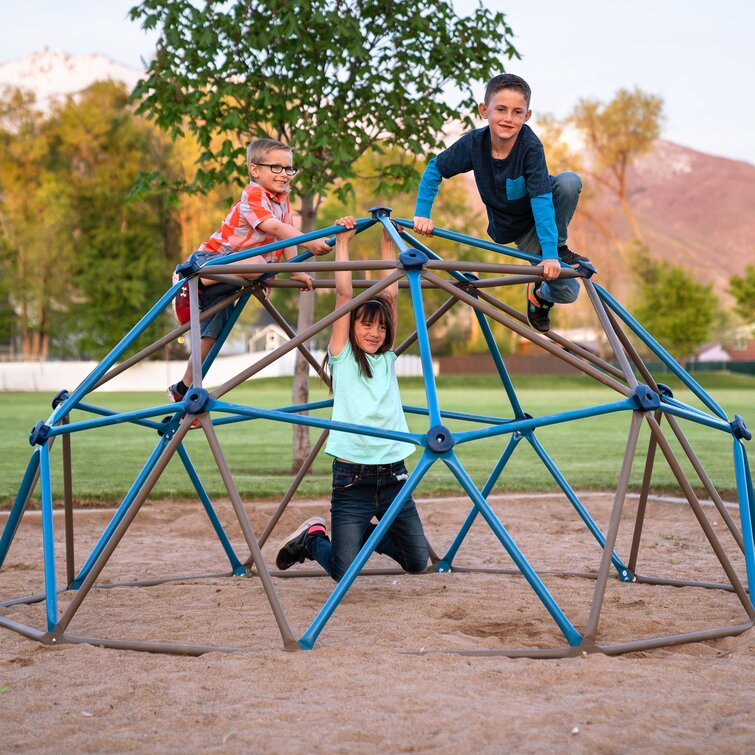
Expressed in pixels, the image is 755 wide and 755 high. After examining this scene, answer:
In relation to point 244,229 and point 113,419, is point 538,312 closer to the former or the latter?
point 244,229

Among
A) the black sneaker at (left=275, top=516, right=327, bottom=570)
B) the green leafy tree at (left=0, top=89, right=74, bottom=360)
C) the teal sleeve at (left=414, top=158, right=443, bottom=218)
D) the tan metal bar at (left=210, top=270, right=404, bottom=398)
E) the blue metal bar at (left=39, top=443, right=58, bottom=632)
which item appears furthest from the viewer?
the green leafy tree at (left=0, top=89, right=74, bottom=360)

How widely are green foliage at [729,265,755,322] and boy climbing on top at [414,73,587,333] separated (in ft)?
158

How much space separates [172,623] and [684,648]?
7.62ft

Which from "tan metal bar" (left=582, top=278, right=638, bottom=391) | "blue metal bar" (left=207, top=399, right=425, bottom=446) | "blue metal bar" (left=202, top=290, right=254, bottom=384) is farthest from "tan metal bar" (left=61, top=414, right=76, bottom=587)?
"tan metal bar" (left=582, top=278, right=638, bottom=391)

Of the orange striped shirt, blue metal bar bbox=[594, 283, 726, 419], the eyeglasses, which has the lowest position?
blue metal bar bbox=[594, 283, 726, 419]

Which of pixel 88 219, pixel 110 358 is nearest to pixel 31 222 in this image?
pixel 88 219

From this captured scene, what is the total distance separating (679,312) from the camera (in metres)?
45.2

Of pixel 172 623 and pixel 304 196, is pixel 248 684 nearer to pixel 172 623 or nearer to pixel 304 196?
Answer: pixel 172 623

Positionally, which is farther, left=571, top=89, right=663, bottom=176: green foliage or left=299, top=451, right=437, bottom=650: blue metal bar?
left=571, top=89, right=663, bottom=176: green foliage

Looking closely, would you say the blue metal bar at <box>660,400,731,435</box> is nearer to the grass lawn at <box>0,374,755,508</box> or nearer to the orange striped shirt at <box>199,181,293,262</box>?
the orange striped shirt at <box>199,181,293,262</box>

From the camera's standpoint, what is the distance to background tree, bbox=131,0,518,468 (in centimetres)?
932

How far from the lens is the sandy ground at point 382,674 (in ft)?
9.27

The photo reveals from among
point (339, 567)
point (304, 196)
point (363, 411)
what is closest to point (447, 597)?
A: point (339, 567)

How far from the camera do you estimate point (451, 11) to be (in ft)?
32.7
